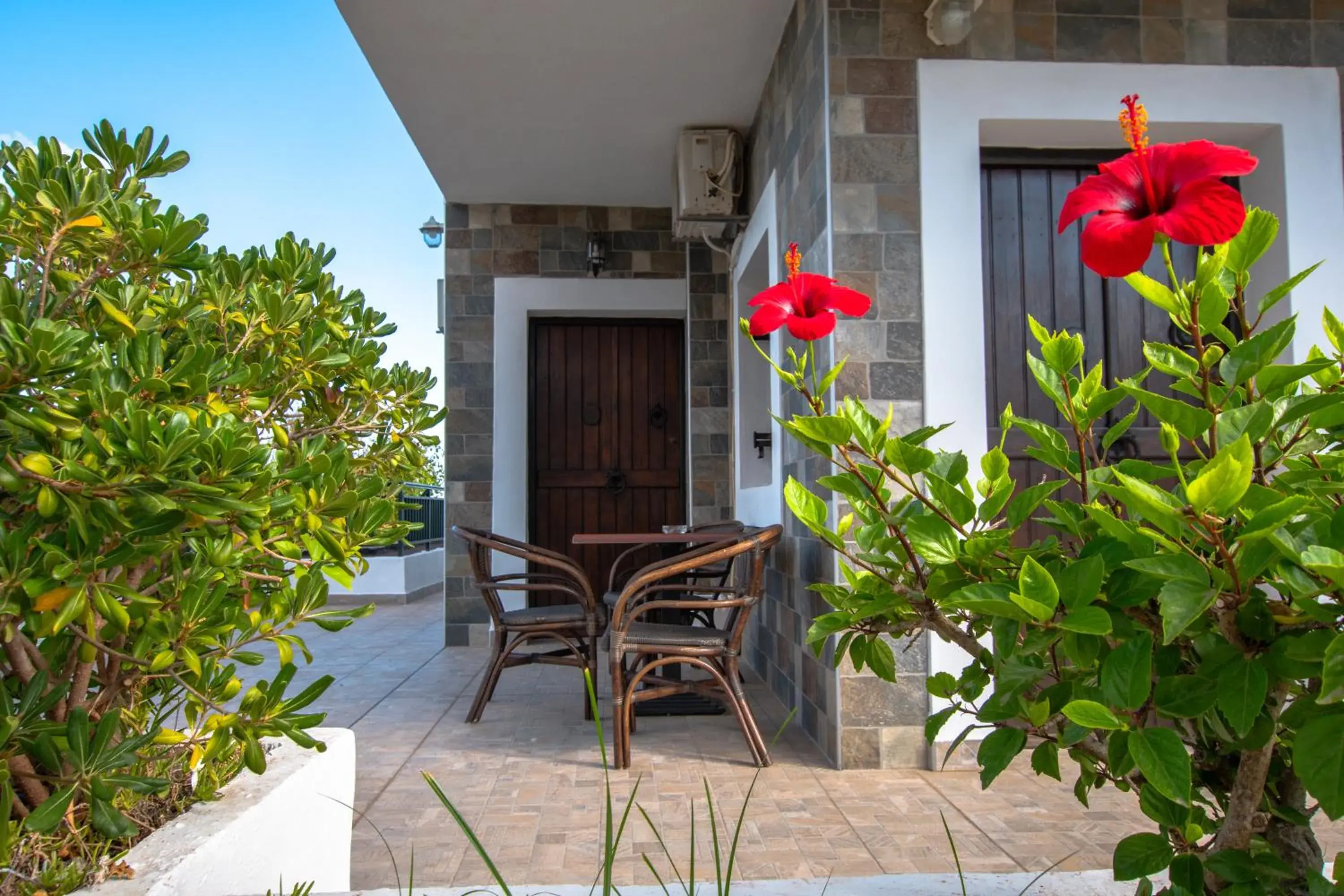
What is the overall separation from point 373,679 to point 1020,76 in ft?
12.5

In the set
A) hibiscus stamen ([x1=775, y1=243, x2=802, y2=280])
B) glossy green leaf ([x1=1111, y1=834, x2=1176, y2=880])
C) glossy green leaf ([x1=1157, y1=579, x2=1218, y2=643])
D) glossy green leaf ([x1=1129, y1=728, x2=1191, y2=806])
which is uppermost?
hibiscus stamen ([x1=775, y1=243, x2=802, y2=280])

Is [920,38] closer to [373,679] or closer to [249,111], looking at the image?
[373,679]

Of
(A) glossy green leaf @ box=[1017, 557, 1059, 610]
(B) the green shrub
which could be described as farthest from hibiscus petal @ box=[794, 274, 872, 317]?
(A) glossy green leaf @ box=[1017, 557, 1059, 610]

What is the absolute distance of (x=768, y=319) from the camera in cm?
102

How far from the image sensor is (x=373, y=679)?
461 cm

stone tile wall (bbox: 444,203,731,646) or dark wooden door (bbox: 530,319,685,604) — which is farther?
dark wooden door (bbox: 530,319,685,604)

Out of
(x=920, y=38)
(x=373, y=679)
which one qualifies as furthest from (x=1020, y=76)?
(x=373, y=679)

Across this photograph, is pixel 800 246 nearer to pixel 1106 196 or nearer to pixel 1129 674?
pixel 1106 196

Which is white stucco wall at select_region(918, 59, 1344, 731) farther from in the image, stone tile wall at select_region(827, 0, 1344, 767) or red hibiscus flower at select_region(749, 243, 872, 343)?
red hibiscus flower at select_region(749, 243, 872, 343)

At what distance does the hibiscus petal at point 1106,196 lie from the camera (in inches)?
24.7

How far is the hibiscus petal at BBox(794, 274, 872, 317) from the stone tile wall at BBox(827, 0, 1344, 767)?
195cm

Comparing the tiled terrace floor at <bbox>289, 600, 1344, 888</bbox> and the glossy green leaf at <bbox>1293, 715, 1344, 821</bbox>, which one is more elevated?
the glossy green leaf at <bbox>1293, 715, 1344, 821</bbox>

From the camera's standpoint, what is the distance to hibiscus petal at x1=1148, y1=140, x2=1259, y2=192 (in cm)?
60

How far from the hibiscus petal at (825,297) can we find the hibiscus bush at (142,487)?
0.60 m
